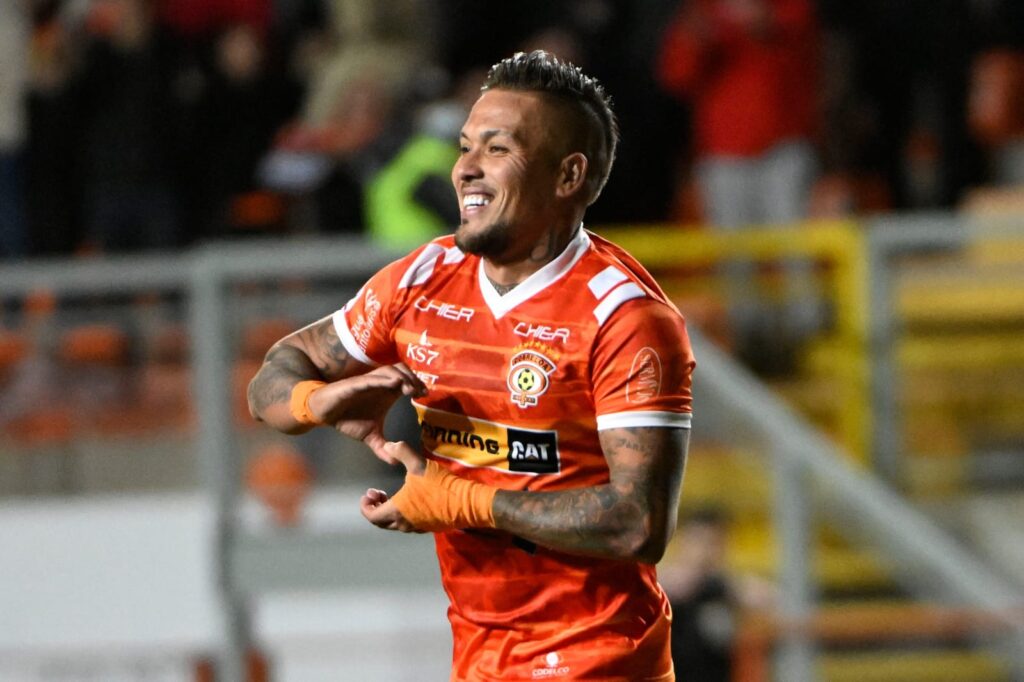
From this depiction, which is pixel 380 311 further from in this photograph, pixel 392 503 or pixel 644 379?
pixel 644 379

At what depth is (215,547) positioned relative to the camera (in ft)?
26.2

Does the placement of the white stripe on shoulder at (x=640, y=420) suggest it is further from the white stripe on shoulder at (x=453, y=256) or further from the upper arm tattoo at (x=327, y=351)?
the upper arm tattoo at (x=327, y=351)

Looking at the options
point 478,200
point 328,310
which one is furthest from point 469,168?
point 328,310

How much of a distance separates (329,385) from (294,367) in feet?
0.84

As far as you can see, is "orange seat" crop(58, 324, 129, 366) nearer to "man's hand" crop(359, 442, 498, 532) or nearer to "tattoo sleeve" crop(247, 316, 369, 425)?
"tattoo sleeve" crop(247, 316, 369, 425)

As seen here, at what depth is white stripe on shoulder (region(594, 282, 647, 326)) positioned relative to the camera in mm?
3547

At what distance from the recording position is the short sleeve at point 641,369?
347cm

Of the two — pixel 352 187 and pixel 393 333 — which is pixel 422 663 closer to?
pixel 352 187

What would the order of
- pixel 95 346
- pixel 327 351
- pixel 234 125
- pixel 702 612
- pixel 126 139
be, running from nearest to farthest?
pixel 327 351 < pixel 702 612 < pixel 95 346 < pixel 126 139 < pixel 234 125

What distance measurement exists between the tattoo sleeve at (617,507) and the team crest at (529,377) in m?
0.18

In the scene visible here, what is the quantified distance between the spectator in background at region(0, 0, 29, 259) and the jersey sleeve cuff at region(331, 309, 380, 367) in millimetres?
5574

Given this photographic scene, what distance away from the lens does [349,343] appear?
389 centimetres

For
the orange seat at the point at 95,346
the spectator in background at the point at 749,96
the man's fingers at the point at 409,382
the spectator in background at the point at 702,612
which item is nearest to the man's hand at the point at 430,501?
the man's fingers at the point at 409,382

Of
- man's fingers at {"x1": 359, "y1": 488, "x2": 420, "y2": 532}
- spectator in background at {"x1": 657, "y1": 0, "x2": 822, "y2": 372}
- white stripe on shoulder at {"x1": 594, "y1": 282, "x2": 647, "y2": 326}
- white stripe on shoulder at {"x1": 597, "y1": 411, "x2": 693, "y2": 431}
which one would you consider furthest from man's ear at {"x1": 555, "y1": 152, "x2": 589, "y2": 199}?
spectator in background at {"x1": 657, "y1": 0, "x2": 822, "y2": 372}
